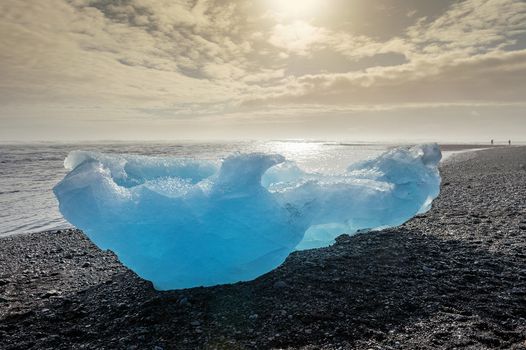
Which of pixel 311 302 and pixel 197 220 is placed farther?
pixel 197 220

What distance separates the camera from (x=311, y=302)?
462cm

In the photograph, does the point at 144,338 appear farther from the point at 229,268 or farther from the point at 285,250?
the point at 285,250

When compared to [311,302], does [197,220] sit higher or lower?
higher

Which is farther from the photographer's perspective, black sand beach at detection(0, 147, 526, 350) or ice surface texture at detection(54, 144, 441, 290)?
ice surface texture at detection(54, 144, 441, 290)

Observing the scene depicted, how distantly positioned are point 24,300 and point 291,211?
413cm

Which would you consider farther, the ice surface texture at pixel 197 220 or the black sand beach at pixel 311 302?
the ice surface texture at pixel 197 220

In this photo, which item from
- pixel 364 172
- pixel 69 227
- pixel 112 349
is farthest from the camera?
pixel 69 227

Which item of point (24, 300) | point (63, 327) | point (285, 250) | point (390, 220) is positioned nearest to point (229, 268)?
point (285, 250)

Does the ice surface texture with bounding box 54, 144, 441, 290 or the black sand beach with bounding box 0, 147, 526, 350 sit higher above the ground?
the ice surface texture with bounding box 54, 144, 441, 290

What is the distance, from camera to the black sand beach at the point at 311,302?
12.6ft

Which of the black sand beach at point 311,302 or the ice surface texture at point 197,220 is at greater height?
the ice surface texture at point 197,220

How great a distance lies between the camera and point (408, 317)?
4.11m

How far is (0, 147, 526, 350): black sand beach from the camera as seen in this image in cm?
383

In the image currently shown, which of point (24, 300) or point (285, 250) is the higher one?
point (285, 250)
